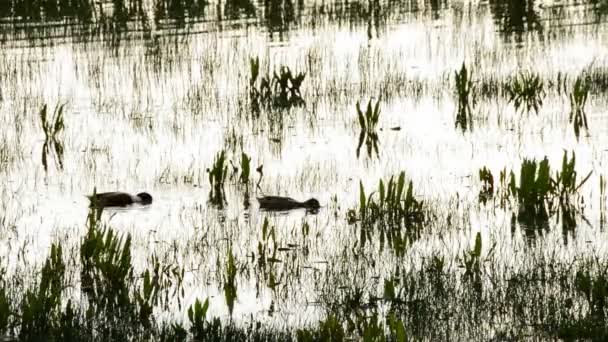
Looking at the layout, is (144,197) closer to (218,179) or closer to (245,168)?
(218,179)

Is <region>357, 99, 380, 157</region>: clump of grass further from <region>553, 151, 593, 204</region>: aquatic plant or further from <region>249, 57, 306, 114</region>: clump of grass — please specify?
<region>553, 151, 593, 204</region>: aquatic plant

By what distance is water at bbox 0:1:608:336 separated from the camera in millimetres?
8078

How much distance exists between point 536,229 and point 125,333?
3.17m

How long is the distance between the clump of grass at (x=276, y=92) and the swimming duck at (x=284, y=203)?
3.99 meters

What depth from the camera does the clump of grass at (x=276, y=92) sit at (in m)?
13.1

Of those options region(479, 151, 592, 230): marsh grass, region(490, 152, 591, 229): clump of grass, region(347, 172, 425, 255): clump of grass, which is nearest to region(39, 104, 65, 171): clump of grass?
region(347, 172, 425, 255): clump of grass

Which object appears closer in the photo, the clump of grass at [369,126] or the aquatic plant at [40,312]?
the aquatic plant at [40,312]

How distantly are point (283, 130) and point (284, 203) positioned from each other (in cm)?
304

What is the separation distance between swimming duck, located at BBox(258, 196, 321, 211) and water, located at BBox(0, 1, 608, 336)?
0.31 feet

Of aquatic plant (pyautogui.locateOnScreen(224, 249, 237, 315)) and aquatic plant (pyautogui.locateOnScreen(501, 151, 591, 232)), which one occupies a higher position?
aquatic plant (pyautogui.locateOnScreen(501, 151, 591, 232))

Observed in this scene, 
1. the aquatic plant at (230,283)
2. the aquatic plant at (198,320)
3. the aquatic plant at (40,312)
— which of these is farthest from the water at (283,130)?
the aquatic plant at (40,312)

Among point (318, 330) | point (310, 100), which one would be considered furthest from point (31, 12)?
point (318, 330)

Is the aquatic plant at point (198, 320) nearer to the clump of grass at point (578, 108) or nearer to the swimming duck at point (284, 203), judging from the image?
the swimming duck at point (284, 203)

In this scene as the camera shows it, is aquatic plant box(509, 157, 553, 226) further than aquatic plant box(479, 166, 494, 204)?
No
